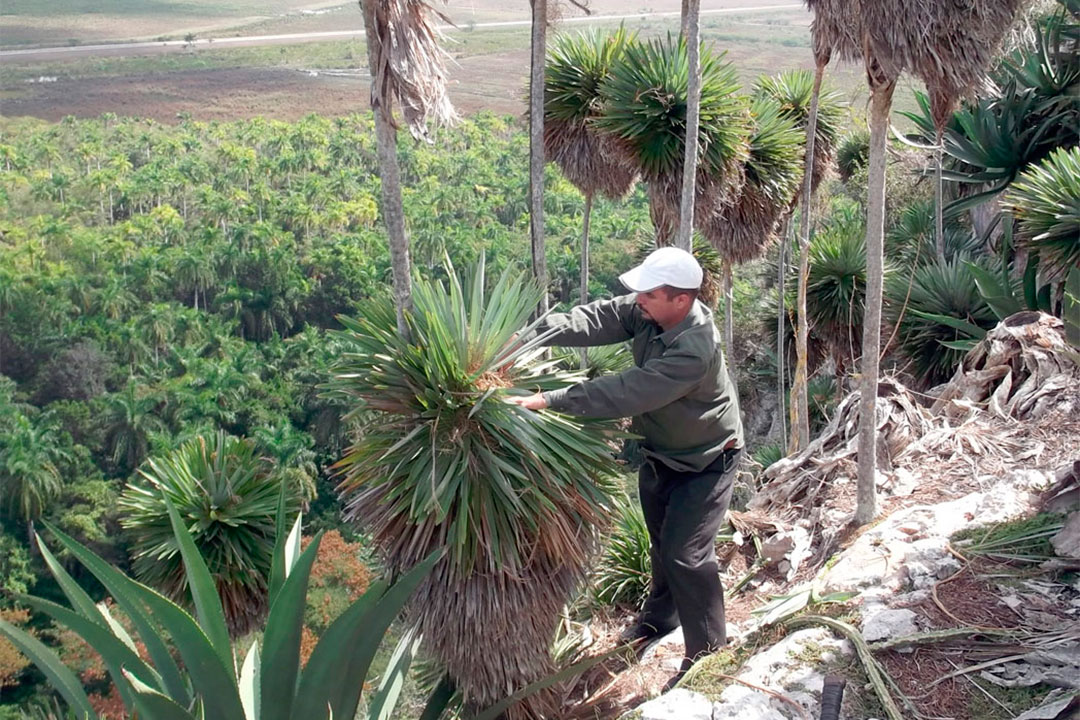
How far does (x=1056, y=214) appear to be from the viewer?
10195 mm

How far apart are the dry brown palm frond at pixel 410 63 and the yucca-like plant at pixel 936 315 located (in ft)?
23.3

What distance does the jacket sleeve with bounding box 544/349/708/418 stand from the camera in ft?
15.6

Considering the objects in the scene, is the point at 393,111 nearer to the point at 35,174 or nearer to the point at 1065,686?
the point at 1065,686

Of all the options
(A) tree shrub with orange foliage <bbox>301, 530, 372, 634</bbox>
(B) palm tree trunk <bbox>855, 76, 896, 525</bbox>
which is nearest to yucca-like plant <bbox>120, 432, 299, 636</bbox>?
(B) palm tree trunk <bbox>855, 76, 896, 525</bbox>

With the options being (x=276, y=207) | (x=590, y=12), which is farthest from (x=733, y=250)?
(x=276, y=207)

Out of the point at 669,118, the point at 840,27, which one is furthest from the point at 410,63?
the point at 669,118

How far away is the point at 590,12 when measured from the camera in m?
12.1

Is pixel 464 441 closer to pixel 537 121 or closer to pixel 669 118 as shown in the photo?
pixel 537 121

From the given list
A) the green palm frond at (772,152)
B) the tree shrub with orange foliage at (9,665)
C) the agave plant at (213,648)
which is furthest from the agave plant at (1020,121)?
the tree shrub with orange foliage at (9,665)

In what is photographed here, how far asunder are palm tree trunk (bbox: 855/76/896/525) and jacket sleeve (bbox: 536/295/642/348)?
6.06 feet

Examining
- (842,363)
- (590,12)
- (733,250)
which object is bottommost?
(842,363)

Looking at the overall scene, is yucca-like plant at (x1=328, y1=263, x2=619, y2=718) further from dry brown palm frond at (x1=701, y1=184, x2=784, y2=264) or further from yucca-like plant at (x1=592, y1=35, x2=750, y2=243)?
dry brown palm frond at (x1=701, y1=184, x2=784, y2=264)

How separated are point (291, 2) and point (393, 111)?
15308cm

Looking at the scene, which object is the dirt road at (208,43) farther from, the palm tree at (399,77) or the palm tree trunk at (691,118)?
the palm tree at (399,77)
